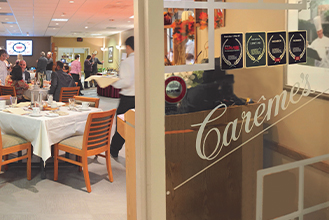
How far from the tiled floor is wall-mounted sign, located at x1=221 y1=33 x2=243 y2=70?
1.85 m

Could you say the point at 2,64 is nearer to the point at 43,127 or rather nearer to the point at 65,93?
the point at 65,93

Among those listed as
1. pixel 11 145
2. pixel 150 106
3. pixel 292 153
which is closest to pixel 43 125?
pixel 11 145

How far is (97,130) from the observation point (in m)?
3.64

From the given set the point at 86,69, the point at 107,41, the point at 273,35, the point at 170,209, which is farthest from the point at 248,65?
the point at 107,41

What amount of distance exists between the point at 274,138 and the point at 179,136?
0.63 meters

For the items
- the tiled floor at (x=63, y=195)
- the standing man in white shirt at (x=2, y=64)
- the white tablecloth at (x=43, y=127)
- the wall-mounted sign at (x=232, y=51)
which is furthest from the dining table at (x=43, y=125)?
the standing man in white shirt at (x=2, y=64)

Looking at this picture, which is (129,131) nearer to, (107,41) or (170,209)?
(170,209)

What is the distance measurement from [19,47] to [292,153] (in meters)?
24.0

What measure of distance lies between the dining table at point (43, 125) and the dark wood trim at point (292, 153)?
8.17 feet

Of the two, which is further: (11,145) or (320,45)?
(11,145)

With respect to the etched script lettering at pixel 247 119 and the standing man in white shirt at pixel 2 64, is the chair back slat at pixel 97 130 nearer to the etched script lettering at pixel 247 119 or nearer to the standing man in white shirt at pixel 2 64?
the etched script lettering at pixel 247 119

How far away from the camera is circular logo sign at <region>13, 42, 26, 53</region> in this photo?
23.0m

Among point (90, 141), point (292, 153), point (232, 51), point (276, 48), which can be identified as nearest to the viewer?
point (232, 51)

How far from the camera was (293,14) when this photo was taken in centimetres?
194
